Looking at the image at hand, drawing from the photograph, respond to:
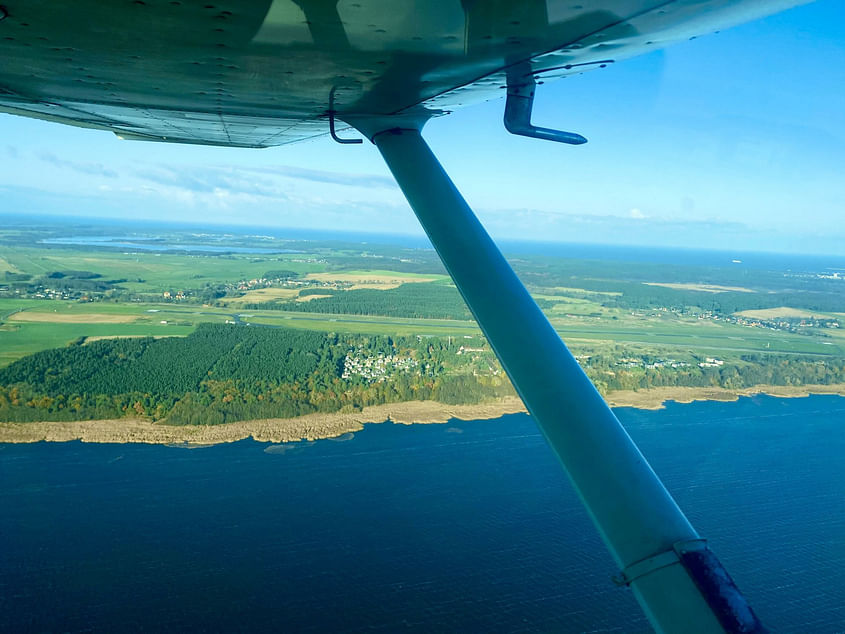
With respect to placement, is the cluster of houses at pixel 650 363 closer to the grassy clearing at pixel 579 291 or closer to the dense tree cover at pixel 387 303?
the dense tree cover at pixel 387 303

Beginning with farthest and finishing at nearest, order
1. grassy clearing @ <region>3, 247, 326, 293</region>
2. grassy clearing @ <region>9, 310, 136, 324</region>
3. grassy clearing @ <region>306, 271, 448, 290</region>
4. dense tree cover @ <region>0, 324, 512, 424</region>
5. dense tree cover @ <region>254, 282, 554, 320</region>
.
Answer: grassy clearing @ <region>306, 271, 448, 290</region>
grassy clearing @ <region>3, 247, 326, 293</region>
dense tree cover @ <region>254, 282, 554, 320</region>
grassy clearing @ <region>9, 310, 136, 324</region>
dense tree cover @ <region>0, 324, 512, 424</region>

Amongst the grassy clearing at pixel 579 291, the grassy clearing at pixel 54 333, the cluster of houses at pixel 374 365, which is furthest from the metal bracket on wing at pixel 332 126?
the grassy clearing at pixel 579 291

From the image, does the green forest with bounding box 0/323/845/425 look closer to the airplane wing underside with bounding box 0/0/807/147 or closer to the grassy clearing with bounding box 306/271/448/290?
the grassy clearing with bounding box 306/271/448/290

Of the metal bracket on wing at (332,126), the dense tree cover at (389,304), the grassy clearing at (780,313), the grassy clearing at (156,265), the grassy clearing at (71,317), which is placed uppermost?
the grassy clearing at (156,265)

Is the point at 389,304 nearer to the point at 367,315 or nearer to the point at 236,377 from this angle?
the point at 367,315

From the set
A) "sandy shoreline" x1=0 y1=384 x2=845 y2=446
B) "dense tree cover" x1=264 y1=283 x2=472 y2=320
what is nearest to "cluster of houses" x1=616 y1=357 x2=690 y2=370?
"sandy shoreline" x1=0 y1=384 x2=845 y2=446

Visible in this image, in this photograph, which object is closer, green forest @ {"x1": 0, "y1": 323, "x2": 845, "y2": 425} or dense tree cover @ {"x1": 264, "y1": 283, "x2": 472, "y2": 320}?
green forest @ {"x1": 0, "y1": 323, "x2": 845, "y2": 425}
